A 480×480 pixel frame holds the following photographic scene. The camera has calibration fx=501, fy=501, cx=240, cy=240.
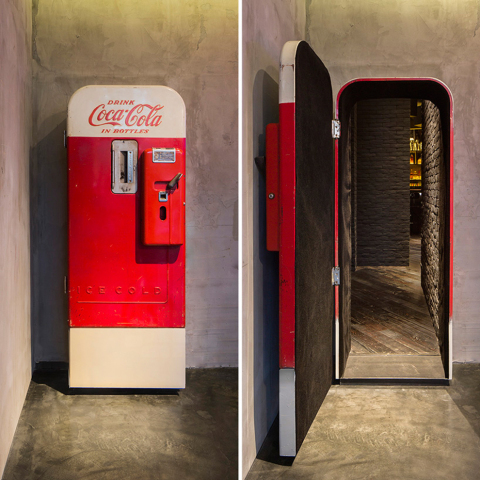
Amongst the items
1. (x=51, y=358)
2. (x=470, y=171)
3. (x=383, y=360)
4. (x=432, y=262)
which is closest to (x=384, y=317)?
(x=432, y=262)

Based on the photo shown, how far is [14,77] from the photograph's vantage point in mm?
2184

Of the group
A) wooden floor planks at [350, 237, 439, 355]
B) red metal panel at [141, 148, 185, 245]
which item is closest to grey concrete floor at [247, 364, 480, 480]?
wooden floor planks at [350, 237, 439, 355]

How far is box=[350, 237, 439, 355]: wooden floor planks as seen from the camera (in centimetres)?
358

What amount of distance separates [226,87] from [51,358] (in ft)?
5.05

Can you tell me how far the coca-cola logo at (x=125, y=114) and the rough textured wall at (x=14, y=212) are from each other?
1.09 feet

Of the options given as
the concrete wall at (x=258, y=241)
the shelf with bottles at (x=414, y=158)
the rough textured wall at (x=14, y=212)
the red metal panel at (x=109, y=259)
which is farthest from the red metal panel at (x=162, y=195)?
the shelf with bottles at (x=414, y=158)

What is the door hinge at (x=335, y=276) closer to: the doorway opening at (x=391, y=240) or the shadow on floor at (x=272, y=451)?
the doorway opening at (x=391, y=240)

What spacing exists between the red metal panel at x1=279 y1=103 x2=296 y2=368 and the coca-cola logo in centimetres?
64

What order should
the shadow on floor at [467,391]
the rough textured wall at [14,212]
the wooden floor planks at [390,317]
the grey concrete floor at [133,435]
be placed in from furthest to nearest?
the wooden floor planks at [390,317] < the shadow on floor at [467,391] < the rough textured wall at [14,212] < the grey concrete floor at [133,435]

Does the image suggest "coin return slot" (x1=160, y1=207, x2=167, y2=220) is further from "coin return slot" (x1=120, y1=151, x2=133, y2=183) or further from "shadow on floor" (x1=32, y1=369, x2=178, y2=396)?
"shadow on floor" (x1=32, y1=369, x2=178, y2=396)

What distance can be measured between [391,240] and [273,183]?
19.8 feet

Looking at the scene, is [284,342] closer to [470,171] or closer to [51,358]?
[51,358]

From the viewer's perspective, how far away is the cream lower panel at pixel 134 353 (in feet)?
7.43

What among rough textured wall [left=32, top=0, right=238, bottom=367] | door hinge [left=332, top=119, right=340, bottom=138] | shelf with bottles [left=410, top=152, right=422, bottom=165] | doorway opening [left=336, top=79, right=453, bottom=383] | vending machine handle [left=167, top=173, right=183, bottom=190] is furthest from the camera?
shelf with bottles [left=410, top=152, right=422, bottom=165]
